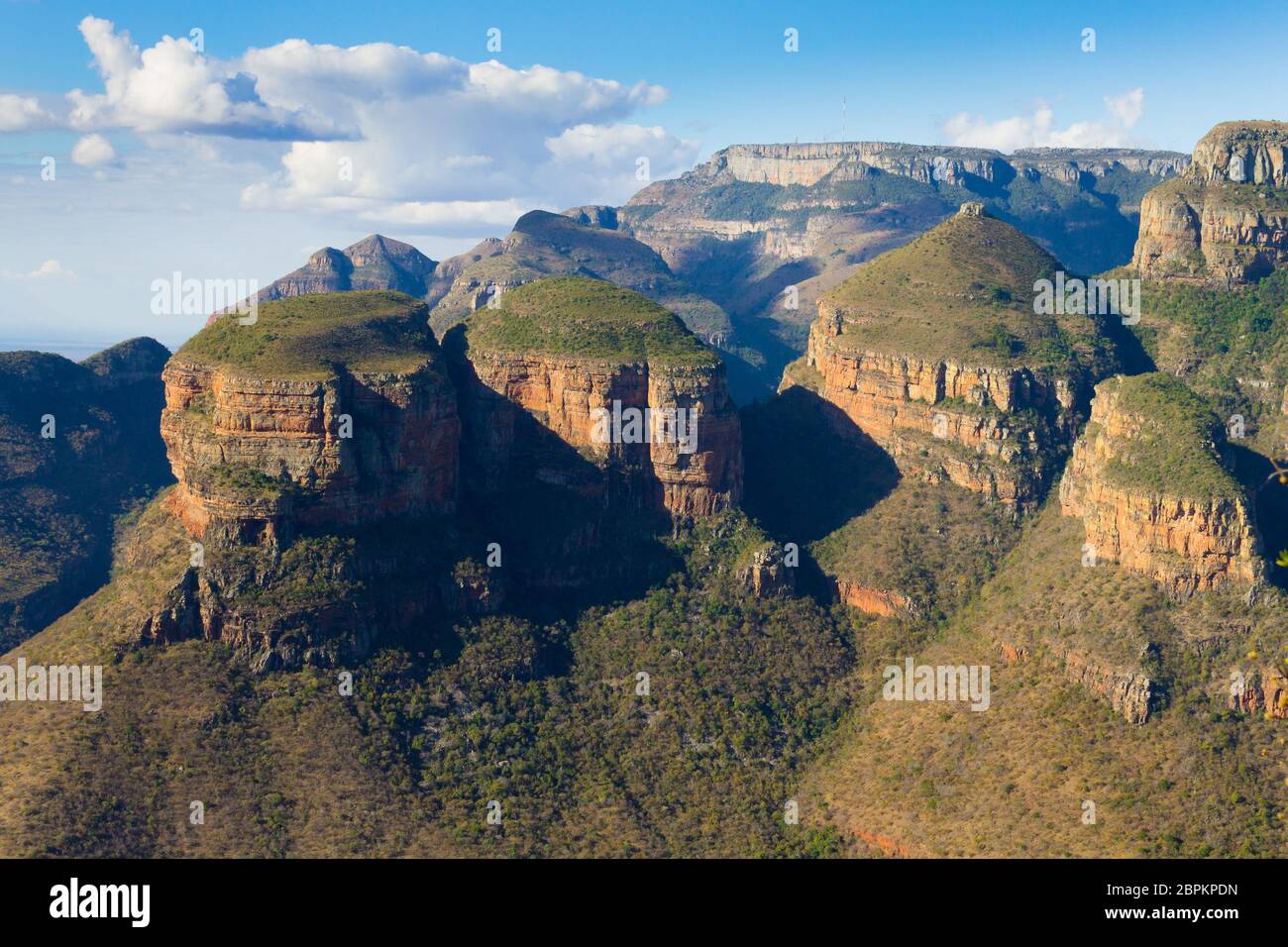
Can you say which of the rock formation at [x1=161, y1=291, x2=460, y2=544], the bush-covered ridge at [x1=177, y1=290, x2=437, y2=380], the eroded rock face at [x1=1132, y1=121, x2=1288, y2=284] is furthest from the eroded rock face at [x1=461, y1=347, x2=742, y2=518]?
the eroded rock face at [x1=1132, y1=121, x2=1288, y2=284]

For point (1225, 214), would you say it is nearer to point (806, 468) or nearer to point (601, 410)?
point (806, 468)

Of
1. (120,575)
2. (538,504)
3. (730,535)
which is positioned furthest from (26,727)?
(730,535)

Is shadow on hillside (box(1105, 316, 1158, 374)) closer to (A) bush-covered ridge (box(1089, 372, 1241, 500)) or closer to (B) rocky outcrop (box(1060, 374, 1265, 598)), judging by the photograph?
(B) rocky outcrop (box(1060, 374, 1265, 598))

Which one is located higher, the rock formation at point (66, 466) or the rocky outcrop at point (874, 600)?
the rock formation at point (66, 466)

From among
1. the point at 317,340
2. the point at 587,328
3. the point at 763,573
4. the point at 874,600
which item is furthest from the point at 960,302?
the point at 317,340

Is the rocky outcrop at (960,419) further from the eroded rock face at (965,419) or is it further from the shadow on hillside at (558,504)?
the shadow on hillside at (558,504)

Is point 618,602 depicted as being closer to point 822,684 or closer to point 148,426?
point 822,684

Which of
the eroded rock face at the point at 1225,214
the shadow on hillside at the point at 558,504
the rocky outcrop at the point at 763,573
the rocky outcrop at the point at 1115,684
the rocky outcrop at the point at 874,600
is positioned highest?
the eroded rock face at the point at 1225,214

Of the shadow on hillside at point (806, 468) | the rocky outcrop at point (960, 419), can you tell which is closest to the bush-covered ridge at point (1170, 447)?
the rocky outcrop at point (960, 419)
